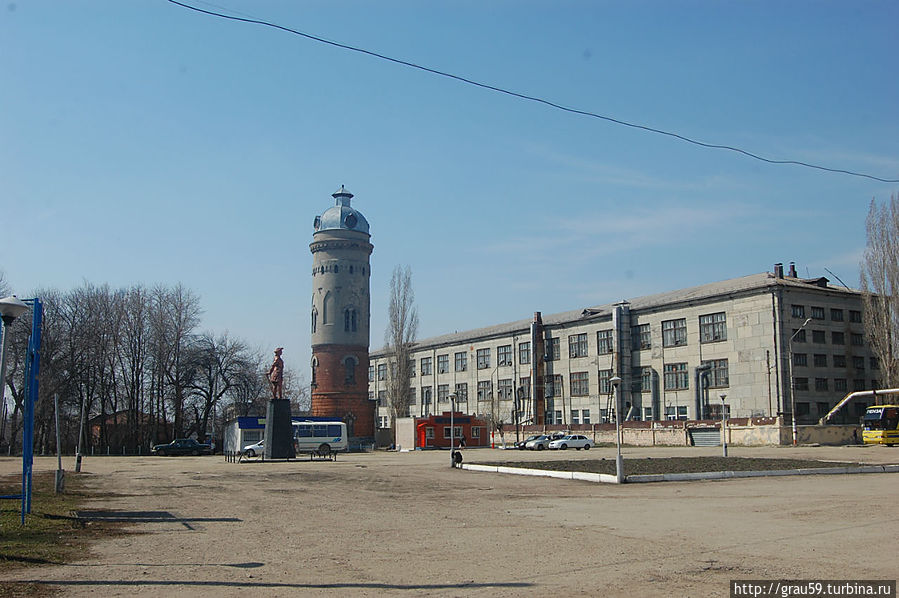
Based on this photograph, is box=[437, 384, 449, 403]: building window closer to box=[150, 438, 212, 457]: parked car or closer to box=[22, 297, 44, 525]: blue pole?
box=[150, 438, 212, 457]: parked car

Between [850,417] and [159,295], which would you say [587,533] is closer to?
[850,417]

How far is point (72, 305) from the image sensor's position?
219 ft

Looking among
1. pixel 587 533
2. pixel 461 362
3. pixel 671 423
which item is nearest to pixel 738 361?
pixel 671 423

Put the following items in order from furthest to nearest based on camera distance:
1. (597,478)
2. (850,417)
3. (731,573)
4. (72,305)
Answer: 1. (72,305)
2. (850,417)
3. (597,478)
4. (731,573)

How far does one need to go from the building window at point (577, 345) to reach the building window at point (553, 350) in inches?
64.5

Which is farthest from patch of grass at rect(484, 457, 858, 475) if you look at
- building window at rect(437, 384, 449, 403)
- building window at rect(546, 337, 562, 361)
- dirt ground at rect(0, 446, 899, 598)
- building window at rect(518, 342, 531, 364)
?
building window at rect(437, 384, 449, 403)

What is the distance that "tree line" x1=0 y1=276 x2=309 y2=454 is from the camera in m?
65.1

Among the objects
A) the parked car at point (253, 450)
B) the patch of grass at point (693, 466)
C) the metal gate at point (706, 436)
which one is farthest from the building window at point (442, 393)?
the patch of grass at point (693, 466)

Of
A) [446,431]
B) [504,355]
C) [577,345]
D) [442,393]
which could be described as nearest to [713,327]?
[577,345]

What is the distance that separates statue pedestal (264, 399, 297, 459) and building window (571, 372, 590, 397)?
34.1m

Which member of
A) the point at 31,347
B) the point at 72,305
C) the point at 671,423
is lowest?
the point at 671,423

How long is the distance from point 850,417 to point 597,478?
4330 centimetres

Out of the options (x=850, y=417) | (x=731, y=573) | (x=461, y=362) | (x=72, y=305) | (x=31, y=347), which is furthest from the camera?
(x=461, y=362)

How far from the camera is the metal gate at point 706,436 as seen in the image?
57.1 meters
